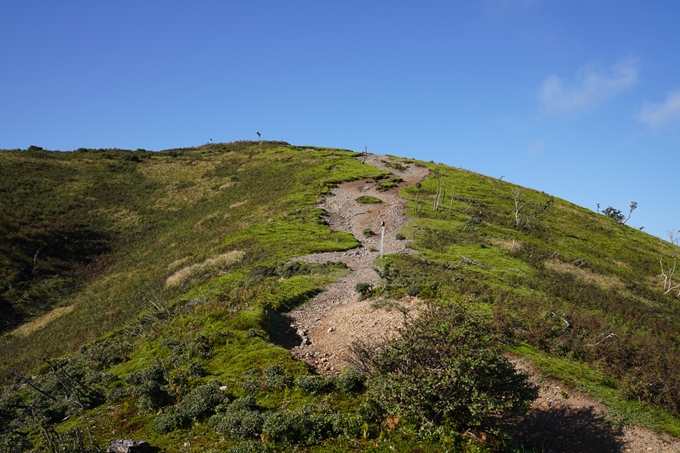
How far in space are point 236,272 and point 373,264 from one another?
10363mm

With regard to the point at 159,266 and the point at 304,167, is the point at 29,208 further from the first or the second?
the point at 304,167

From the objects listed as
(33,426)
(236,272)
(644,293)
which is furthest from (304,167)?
(33,426)

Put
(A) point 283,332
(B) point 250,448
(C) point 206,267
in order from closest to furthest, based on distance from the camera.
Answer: (B) point 250,448
(A) point 283,332
(C) point 206,267

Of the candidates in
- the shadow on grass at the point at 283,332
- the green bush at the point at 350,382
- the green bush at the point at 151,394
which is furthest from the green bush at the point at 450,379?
the shadow on grass at the point at 283,332

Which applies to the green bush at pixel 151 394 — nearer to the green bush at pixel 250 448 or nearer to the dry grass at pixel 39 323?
the green bush at pixel 250 448

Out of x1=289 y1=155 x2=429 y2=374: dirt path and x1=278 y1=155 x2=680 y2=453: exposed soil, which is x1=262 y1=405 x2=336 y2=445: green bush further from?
x1=289 y1=155 x2=429 y2=374: dirt path

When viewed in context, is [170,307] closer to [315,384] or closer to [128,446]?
[315,384]

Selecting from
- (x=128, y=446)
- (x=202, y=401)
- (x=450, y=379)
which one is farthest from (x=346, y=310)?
(x=128, y=446)

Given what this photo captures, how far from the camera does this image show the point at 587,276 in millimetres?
36406

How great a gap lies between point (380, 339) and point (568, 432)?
7177 mm

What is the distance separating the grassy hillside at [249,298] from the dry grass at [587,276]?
293 millimetres

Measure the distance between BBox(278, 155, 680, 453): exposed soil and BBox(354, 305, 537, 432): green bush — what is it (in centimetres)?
285

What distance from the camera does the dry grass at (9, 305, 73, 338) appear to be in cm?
3412

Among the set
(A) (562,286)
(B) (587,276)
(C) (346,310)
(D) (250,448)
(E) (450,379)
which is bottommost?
(D) (250,448)
